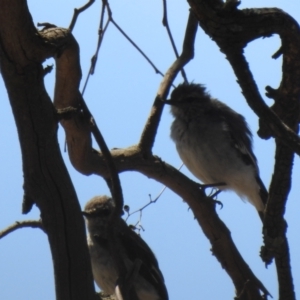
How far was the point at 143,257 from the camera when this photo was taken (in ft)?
16.1

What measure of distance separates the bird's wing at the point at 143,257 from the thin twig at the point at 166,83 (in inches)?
51.0

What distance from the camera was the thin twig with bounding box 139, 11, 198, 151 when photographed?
11.6 ft

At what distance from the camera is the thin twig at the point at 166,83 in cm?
353

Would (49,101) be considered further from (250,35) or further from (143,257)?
(143,257)

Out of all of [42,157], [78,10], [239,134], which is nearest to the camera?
[42,157]

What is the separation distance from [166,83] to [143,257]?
1.65 metres

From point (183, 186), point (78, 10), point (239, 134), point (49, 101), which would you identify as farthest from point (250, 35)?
point (239, 134)

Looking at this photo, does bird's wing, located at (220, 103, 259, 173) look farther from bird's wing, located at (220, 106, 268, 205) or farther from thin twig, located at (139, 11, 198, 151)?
thin twig, located at (139, 11, 198, 151)

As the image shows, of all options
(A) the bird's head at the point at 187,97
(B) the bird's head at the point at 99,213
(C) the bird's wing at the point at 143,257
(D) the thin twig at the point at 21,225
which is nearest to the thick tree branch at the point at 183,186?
(D) the thin twig at the point at 21,225

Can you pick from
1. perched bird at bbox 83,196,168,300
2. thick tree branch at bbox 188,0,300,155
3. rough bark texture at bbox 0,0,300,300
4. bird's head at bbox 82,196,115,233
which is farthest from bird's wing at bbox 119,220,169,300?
thick tree branch at bbox 188,0,300,155

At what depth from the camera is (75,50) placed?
2711 millimetres

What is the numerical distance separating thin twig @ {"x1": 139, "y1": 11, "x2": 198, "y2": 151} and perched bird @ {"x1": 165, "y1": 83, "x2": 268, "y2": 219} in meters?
A: 1.12

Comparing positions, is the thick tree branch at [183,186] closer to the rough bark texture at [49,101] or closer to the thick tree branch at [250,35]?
the rough bark texture at [49,101]

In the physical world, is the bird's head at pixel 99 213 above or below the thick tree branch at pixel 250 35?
above
